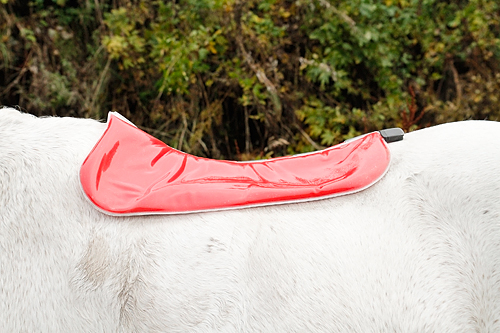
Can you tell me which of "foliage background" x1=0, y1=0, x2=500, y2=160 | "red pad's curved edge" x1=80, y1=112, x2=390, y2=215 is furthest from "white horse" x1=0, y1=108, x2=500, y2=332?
"foliage background" x1=0, y1=0, x2=500, y2=160

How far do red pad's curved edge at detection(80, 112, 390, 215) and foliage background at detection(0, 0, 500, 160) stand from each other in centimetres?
237

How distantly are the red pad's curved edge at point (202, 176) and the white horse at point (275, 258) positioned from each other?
0.04 m

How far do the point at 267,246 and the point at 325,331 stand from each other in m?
0.28

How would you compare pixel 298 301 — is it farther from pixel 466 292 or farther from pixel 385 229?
pixel 466 292

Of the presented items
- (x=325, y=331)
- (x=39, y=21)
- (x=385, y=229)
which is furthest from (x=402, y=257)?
(x=39, y=21)

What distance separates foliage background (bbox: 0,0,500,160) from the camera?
3.88 metres

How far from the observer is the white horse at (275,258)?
3.68 ft

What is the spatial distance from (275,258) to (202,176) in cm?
36

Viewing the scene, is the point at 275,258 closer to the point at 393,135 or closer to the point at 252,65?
the point at 393,135

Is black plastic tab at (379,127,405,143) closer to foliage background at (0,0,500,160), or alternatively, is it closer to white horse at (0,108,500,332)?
white horse at (0,108,500,332)

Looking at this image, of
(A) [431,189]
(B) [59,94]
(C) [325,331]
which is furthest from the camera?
(B) [59,94]

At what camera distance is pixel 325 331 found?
1.11 metres

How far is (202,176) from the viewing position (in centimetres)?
133

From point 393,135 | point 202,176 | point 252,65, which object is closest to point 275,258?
point 202,176
